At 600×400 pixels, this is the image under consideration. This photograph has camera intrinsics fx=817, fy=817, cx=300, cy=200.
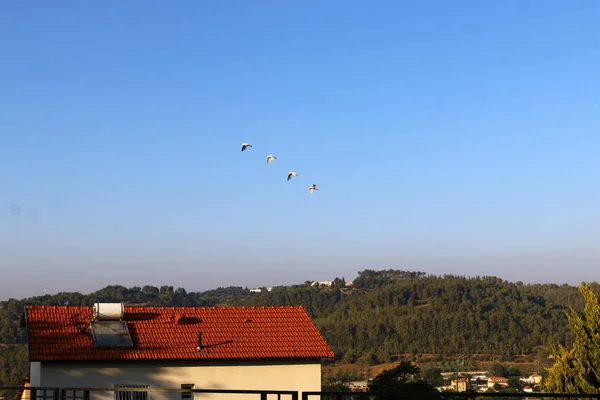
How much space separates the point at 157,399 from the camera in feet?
83.0

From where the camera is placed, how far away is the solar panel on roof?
2775cm

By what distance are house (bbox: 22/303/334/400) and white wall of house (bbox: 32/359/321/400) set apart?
0.03 metres

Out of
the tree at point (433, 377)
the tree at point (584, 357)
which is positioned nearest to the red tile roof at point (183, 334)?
the tree at point (584, 357)

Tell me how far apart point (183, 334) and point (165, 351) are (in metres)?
1.70

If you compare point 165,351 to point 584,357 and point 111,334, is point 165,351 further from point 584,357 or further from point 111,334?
point 584,357

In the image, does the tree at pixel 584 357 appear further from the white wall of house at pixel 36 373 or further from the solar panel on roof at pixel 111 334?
the white wall of house at pixel 36 373

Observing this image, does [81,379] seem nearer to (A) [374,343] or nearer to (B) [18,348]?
(B) [18,348]

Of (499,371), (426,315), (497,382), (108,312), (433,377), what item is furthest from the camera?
(426,315)

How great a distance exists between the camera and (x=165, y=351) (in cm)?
2791

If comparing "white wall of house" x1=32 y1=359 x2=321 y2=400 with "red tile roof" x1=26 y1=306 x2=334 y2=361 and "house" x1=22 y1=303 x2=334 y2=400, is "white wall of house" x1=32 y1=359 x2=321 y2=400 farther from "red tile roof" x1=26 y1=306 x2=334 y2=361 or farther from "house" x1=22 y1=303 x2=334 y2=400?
"red tile roof" x1=26 y1=306 x2=334 y2=361

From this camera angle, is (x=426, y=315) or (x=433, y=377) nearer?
(x=433, y=377)

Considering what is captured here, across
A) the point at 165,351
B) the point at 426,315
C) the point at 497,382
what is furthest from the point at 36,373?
the point at 426,315

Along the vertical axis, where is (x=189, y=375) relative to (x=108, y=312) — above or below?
below

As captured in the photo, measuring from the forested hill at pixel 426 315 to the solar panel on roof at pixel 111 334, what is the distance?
9706 centimetres
